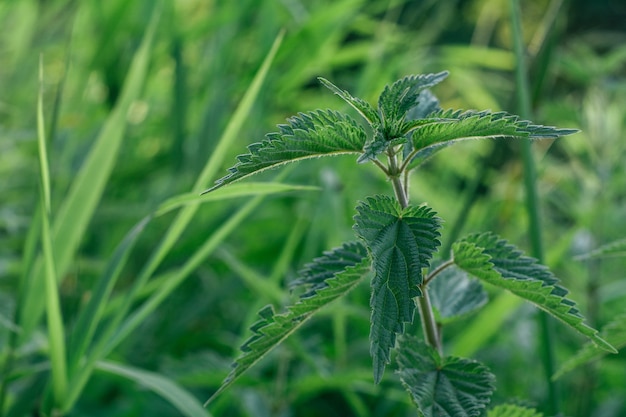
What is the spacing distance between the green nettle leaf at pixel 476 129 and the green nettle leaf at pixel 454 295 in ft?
0.38

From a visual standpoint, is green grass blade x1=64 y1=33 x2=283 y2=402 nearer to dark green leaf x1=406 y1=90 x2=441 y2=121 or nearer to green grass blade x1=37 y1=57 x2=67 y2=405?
green grass blade x1=37 y1=57 x2=67 y2=405

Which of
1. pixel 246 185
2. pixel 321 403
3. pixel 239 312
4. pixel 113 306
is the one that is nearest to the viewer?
pixel 246 185

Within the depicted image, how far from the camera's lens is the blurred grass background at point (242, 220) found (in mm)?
878

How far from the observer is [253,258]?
127 cm

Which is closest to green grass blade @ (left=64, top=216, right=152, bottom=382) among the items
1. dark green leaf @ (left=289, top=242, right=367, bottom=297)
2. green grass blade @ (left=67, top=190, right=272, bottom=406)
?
green grass blade @ (left=67, top=190, right=272, bottom=406)

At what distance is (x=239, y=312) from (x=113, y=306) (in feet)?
1.00

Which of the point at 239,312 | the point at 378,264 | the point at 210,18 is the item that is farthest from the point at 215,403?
the point at 210,18

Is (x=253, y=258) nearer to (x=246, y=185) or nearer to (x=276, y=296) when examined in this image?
(x=276, y=296)

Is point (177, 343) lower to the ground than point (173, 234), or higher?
lower

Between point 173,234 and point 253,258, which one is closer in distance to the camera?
point 173,234

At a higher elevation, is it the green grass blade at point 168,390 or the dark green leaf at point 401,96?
the dark green leaf at point 401,96

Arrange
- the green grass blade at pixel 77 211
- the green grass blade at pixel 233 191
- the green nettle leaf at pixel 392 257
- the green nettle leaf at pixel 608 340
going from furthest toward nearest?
the green grass blade at pixel 77 211 → the green grass blade at pixel 233 191 → the green nettle leaf at pixel 608 340 → the green nettle leaf at pixel 392 257

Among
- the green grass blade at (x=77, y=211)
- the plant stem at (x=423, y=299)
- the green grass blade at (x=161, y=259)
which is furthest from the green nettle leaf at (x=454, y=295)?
the green grass blade at (x=77, y=211)

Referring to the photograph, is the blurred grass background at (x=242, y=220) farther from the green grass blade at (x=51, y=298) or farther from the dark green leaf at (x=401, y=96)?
the dark green leaf at (x=401, y=96)
